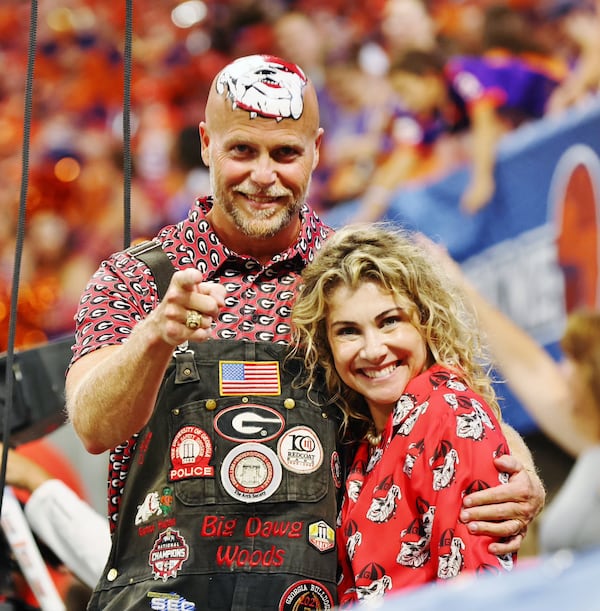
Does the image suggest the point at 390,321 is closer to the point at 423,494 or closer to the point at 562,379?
the point at 423,494

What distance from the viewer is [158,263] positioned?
1897 millimetres

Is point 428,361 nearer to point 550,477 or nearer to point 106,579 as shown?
point 106,579

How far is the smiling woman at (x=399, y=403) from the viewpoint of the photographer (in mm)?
1646

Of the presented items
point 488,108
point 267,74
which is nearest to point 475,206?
point 488,108

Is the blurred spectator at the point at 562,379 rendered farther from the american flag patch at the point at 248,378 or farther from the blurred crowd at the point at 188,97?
the american flag patch at the point at 248,378

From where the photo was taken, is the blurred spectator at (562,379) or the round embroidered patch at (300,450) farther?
the blurred spectator at (562,379)

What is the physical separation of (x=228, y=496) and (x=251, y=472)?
5 cm

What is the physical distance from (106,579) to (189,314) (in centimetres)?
54

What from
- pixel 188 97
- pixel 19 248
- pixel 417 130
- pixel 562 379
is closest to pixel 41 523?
pixel 19 248

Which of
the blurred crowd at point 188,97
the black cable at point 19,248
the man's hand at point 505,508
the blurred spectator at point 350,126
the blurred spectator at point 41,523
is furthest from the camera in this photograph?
the blurred spectator at point 350,126

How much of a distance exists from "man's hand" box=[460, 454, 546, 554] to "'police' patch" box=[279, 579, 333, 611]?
0.27m

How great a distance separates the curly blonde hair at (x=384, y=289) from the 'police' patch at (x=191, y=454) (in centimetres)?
21

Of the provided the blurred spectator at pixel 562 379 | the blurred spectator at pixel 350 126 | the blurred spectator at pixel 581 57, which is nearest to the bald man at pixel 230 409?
the blurred spectator at pixel 562 379

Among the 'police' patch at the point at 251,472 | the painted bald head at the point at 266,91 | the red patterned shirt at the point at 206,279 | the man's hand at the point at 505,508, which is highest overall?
the painted bald head at the point at 266,91
